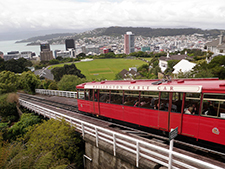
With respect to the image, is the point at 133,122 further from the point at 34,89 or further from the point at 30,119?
the point at 34,89

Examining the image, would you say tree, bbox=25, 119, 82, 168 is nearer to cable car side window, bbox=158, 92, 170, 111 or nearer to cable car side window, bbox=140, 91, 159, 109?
cable car side window, bbox=140, 91, 159, 109

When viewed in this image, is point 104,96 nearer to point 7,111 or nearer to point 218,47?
point 7,111

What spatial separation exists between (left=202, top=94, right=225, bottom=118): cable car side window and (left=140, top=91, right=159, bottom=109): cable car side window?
2.77 meters

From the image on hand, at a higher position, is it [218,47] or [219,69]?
[218,47]

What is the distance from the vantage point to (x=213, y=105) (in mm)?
8555

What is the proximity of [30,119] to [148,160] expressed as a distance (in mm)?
17651

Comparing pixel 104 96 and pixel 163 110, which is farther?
pixel 104 96

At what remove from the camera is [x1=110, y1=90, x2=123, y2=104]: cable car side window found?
1305 centimetres

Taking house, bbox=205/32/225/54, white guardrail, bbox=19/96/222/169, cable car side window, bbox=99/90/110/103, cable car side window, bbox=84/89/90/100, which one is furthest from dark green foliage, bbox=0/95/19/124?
house, bbox=205/32/225/54

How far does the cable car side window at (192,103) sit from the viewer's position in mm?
9117

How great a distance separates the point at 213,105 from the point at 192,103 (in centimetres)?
103

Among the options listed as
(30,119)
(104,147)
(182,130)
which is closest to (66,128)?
(104,147)

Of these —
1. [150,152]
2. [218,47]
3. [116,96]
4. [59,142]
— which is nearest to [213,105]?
[150,152]

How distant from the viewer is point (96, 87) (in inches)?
588
